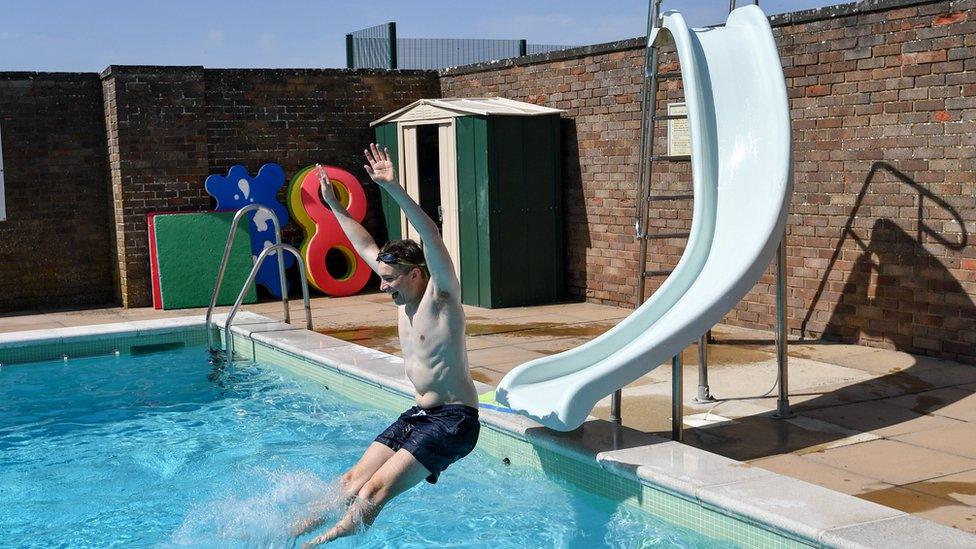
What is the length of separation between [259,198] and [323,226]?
0.84 metres

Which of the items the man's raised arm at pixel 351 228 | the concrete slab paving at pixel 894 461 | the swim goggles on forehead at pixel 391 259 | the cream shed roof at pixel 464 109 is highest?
the cream shed roof at pixel 464 109

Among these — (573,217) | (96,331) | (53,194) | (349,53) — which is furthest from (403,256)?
(349,53)

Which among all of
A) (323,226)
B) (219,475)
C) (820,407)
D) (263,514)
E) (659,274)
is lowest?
(219,475)

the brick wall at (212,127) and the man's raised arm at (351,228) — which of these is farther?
the brick wall at (212,127)

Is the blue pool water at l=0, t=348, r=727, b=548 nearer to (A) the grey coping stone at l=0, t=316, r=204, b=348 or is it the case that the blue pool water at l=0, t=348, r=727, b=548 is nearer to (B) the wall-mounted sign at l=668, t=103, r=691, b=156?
(A) the grey coping stone at l=0, t=316, r=204, b=348

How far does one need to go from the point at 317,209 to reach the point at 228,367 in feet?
12.0

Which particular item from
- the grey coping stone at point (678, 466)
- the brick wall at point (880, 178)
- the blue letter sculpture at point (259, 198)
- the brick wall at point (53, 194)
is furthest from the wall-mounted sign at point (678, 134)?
the brick wall at point (53, 194)

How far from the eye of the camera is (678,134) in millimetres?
9422

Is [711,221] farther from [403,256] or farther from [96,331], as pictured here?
[96,331]

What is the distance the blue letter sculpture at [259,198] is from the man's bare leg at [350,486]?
772 centimetres

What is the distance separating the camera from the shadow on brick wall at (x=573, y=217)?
439 inches

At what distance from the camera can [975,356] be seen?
731cm

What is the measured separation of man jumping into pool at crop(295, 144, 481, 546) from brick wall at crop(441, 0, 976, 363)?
4.37 meters

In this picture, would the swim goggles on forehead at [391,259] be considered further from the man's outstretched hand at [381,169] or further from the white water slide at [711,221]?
the white water slide at [711,221]
